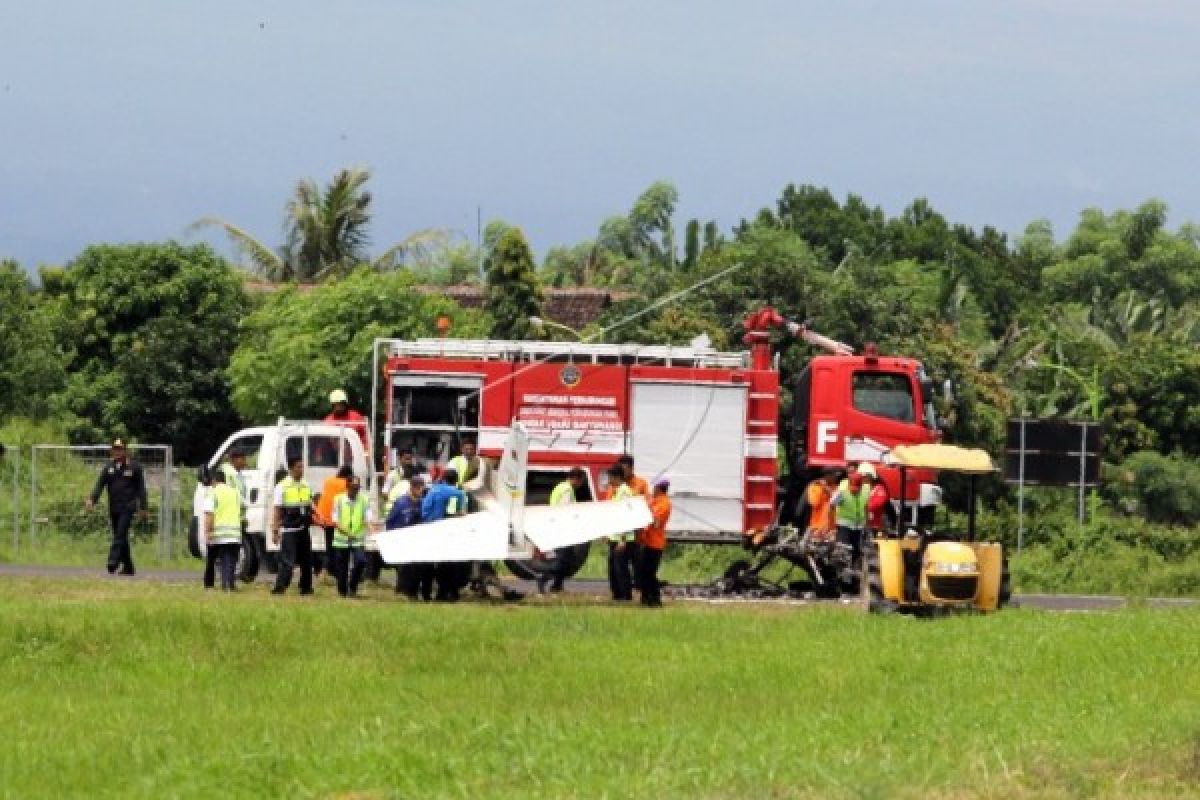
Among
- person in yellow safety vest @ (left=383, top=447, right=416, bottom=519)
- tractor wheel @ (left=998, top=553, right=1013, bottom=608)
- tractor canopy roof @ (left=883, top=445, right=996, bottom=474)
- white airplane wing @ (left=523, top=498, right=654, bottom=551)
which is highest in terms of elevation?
tractor canopy roof @ (left=883, top=445, right=996, bottom=474)

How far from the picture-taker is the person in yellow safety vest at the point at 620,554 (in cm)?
3228

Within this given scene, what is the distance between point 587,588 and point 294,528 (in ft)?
21.5

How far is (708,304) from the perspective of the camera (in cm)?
5997

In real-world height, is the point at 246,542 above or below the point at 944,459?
below

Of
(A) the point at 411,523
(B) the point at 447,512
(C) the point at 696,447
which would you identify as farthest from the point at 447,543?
(C) the point at 696,447

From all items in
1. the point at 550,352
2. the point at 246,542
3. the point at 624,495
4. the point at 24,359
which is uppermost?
the point at 24,359

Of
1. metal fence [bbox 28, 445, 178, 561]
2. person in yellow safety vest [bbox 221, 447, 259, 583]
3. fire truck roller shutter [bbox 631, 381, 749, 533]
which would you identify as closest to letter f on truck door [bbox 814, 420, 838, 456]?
fire truck roller shutter [bbox 631, 381, 749, 533]

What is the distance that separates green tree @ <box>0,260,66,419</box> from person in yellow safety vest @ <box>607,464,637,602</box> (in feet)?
97.4

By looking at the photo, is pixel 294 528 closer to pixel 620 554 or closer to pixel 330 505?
pixel 330 505

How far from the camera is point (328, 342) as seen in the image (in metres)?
57.3

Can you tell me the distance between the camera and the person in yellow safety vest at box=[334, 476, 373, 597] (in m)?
31.4

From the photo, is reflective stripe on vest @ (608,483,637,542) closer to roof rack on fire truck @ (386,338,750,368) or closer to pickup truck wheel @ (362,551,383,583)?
pickup truck wheel @ (362,551,383,583)

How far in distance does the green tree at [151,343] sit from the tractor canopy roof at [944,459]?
34.8 meters

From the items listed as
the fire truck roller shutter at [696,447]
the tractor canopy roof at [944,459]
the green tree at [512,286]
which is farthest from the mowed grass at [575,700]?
the green tree at [512,286]
